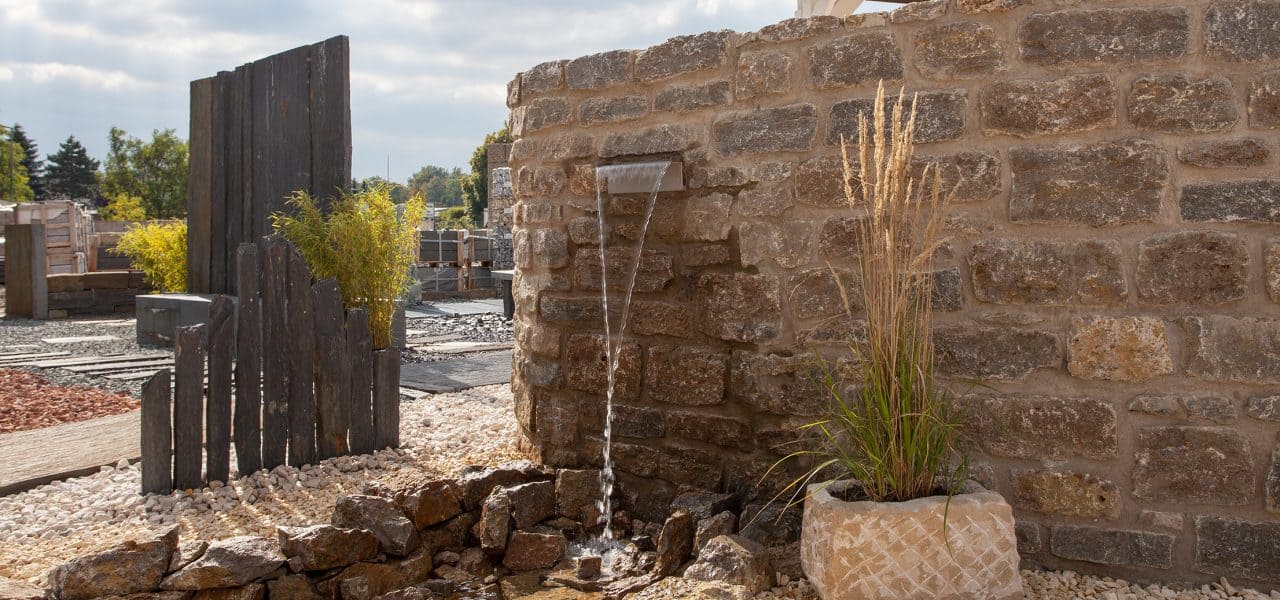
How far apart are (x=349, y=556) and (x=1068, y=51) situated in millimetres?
2804

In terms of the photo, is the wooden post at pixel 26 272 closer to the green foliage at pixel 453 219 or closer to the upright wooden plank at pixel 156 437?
the upright wooden plank at pixel 156 437

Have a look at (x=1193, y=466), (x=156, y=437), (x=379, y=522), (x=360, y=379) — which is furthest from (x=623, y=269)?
(x=1193, y=466)

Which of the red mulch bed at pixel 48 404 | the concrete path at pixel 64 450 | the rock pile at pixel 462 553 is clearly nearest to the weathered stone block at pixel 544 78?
the rock pile at pixel 462 553

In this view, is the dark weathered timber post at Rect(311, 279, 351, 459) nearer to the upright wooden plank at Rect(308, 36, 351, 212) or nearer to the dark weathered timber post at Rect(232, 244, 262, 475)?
the dark weathered timber post at Rect(232, 244, 262, 475)

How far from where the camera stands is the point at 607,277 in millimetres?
3768

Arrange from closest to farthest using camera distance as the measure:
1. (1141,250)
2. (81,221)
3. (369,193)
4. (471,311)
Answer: (1141,250)
(369,193)
(471,311)
(81,221)

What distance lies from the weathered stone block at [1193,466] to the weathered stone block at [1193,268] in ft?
1.31

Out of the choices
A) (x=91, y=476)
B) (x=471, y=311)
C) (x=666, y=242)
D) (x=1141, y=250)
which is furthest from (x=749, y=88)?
(x=471, y=311)

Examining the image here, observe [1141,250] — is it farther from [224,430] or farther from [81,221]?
[81,221]

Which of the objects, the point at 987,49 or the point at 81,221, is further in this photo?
the point at 81,221

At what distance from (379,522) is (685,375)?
48.6 inches

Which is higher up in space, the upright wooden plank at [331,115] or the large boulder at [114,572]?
the upright wooden plank at [331,115]

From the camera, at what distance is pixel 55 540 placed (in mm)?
3209

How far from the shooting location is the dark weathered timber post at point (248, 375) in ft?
12.7
